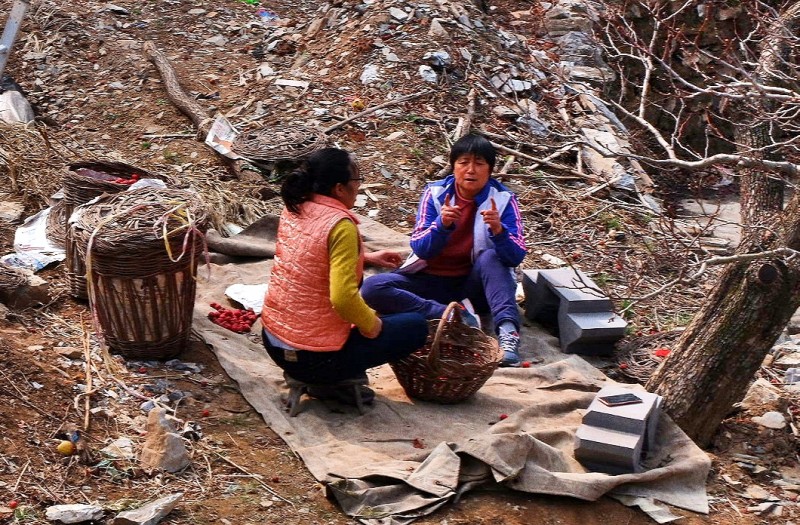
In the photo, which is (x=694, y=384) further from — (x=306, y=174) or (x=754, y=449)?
(x=306, y=174)

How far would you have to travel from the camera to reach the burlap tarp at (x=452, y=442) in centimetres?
362

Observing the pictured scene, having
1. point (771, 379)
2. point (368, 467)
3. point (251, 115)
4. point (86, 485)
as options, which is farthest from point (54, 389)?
point (251, 115)

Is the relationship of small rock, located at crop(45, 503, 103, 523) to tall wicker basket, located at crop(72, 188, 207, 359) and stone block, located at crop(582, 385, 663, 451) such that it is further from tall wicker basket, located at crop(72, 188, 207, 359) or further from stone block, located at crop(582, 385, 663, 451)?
stone block, located at crop(582, 385, 663, 451)

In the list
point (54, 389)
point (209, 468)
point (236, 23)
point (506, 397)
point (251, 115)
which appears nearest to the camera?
point (209, 468)

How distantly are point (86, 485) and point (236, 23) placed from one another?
692 cm

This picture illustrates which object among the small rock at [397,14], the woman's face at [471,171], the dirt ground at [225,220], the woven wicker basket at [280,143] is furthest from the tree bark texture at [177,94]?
the woman's face at [471,171]

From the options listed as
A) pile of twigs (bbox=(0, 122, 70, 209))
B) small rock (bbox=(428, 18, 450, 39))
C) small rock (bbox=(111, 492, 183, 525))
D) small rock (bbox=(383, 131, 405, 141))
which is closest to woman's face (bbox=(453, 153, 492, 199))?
small rock (bbox=(111, 492, 183, 525))

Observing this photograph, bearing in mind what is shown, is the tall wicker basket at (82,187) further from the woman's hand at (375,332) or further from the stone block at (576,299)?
the stone block at (576,299)

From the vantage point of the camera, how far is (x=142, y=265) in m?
4.15

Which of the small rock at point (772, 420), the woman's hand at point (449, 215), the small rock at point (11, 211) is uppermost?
the woman's hand at point (449, 215)

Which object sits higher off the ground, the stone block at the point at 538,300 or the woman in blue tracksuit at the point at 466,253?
the woman in blue tracksuit at the point at 466,253

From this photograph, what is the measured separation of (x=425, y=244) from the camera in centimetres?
496

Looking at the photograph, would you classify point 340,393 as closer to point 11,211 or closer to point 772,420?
point 772,420

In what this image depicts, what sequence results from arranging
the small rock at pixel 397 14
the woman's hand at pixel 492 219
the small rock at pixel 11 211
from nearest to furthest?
1. the woman's hand at pixel 492 219
2. the small rock at pixel 11 211
3. the small rock at pixel 397 14
